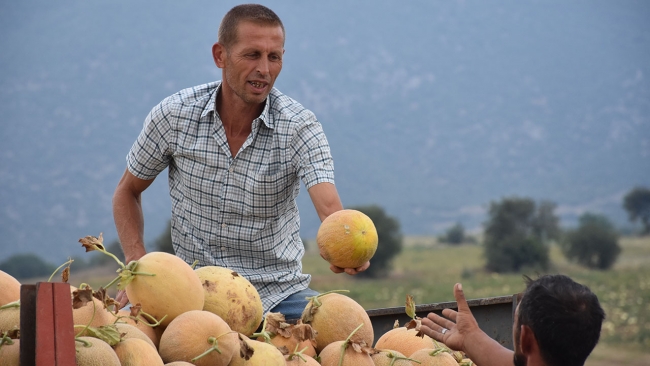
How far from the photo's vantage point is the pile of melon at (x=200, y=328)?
2170mm

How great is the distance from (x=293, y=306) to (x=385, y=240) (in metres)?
42.3

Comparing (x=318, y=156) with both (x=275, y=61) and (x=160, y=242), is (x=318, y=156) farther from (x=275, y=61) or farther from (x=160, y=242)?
(x=160, y=242)

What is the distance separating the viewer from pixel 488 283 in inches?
1773

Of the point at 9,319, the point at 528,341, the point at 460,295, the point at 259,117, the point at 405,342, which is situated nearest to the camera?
the point at 9,319

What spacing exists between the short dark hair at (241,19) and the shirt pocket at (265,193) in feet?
2.39

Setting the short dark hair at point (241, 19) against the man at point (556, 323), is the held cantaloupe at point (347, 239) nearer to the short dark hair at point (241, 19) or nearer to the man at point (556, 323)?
the man at point (556, 323)

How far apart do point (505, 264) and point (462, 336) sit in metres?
49.8

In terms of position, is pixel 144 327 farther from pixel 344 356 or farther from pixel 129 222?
pixel 129 222

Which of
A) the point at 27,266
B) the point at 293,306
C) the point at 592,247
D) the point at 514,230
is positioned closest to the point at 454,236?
the point at 514,230

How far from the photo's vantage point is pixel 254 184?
3918 mm

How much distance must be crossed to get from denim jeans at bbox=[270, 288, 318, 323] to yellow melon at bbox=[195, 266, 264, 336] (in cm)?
117

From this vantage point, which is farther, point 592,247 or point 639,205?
point 639,205

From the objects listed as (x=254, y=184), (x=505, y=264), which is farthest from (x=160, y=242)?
(x=254, y=184)

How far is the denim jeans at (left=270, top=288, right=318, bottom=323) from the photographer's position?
394cm
